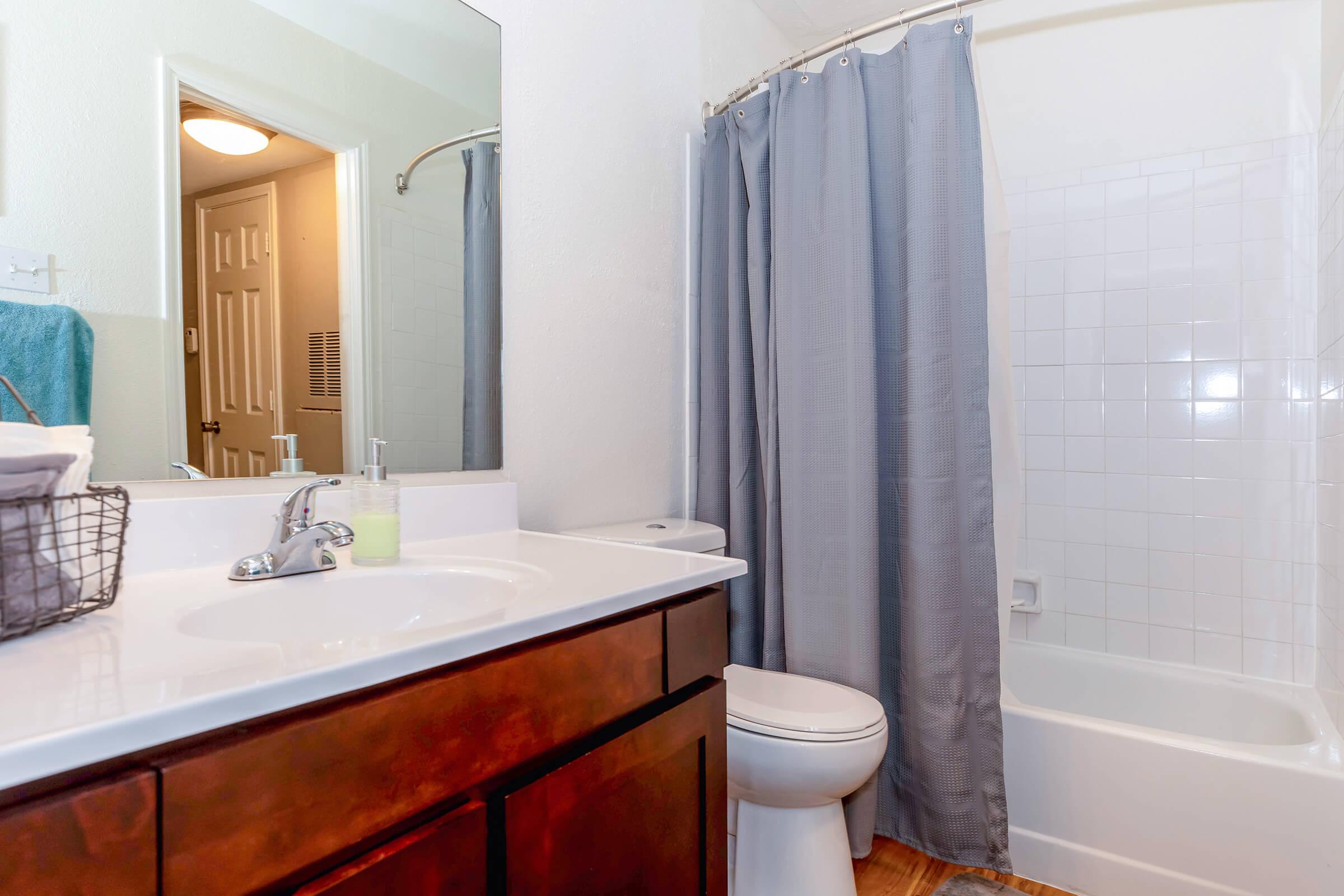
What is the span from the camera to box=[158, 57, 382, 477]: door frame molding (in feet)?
3.17

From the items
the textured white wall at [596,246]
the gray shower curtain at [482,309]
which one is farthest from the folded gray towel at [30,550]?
the textured white wall at [596,246]

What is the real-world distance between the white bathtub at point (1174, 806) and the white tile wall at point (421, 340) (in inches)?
53.5

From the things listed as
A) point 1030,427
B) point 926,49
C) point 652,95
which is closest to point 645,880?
point 926,49

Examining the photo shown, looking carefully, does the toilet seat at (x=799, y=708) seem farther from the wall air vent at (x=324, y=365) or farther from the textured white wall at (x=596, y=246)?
the wall air vent at (x=324, y=365)

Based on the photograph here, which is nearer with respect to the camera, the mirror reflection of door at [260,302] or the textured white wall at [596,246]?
the mirror reflection of door at [260,302]

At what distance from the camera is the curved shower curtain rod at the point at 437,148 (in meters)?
1.28

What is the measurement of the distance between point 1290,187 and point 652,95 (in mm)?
1709

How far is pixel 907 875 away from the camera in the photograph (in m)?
1.57

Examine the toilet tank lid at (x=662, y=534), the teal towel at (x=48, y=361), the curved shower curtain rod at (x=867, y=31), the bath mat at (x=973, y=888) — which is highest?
the curved shower curtain rod at (x=867, y=31)

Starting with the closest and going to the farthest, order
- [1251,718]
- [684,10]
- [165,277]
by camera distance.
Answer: [165,277] < [1251,718] < [684,10]

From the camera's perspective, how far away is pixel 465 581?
1004 mm

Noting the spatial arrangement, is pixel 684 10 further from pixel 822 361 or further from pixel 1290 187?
pixel 1290 187

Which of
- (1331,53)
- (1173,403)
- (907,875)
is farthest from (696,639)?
(1331,53)

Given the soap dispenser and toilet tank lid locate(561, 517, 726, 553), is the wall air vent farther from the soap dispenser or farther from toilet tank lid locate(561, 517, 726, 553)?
toilet tank lid locate(561, 517, 726, 553)
